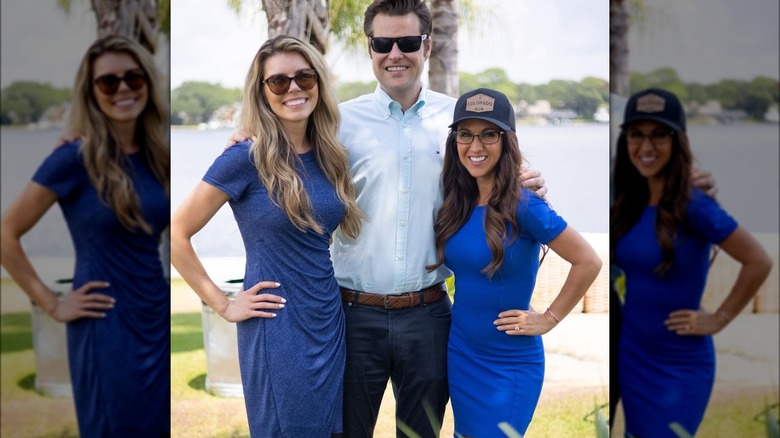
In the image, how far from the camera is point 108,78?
6.94ft

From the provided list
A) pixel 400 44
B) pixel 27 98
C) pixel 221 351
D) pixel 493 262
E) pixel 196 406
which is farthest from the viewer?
pixel 196 406

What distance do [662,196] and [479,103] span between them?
3.68ft

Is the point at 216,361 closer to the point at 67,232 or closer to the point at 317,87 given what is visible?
the point at 317,87

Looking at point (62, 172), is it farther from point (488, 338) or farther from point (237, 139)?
point (488, 338)

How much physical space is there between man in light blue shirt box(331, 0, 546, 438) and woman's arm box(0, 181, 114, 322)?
4.40ft

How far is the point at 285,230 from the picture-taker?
3.13m

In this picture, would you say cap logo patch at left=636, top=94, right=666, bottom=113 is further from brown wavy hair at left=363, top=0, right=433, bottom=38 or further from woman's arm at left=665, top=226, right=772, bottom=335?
brown wavy hair at left=363, top=0, right=433, bottom=38

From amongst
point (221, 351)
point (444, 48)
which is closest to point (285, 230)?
point (444, 48)

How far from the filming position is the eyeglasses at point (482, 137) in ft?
10.6

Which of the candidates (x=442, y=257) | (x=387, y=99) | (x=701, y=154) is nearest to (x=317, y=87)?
(x=387, y=99)

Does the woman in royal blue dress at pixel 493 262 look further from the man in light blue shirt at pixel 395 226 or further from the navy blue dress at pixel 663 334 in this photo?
the navy blue dress at pixel 663 334

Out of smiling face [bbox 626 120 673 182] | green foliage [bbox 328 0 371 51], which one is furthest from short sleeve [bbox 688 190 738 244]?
green foliage [bbox 328 0 371 51]

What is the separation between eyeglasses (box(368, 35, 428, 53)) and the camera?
334cm

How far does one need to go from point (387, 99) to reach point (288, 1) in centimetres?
149
